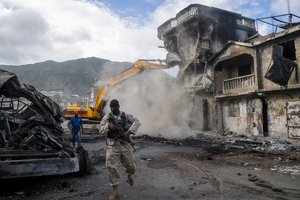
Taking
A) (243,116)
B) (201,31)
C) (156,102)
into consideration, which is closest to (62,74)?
(201,31)

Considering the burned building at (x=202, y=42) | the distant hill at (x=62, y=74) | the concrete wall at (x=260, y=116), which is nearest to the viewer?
the concrete wall at (x=260, y=116)

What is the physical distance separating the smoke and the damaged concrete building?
1189 mm

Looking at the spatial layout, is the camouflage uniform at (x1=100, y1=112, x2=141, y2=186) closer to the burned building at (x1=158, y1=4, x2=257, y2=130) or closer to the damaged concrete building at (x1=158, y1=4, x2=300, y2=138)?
the damaged concrete building at (x1=158, y1=4, x2=300, y2=138)

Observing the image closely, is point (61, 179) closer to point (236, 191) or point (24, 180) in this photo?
point (24, 180)

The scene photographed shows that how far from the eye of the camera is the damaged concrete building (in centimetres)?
1495


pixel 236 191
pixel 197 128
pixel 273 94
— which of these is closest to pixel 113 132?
pixel 236 191

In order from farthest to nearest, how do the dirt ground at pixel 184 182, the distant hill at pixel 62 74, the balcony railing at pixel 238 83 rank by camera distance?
the distant hill at pixel 62 74 → the balcony railing at pixel 238 83 → the dirt ground at pixel 184 182

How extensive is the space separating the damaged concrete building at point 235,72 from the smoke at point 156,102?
1189 millimetres

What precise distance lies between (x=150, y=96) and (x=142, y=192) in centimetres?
1450

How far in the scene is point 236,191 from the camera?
5.07 m

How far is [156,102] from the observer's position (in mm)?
19938

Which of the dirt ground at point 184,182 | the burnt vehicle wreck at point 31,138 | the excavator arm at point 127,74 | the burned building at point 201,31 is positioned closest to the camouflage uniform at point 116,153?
the dirt ground at point 184,182

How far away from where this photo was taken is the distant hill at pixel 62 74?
308ft

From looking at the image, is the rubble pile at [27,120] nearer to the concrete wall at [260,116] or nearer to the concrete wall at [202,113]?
the concrete wall at [260,116]
